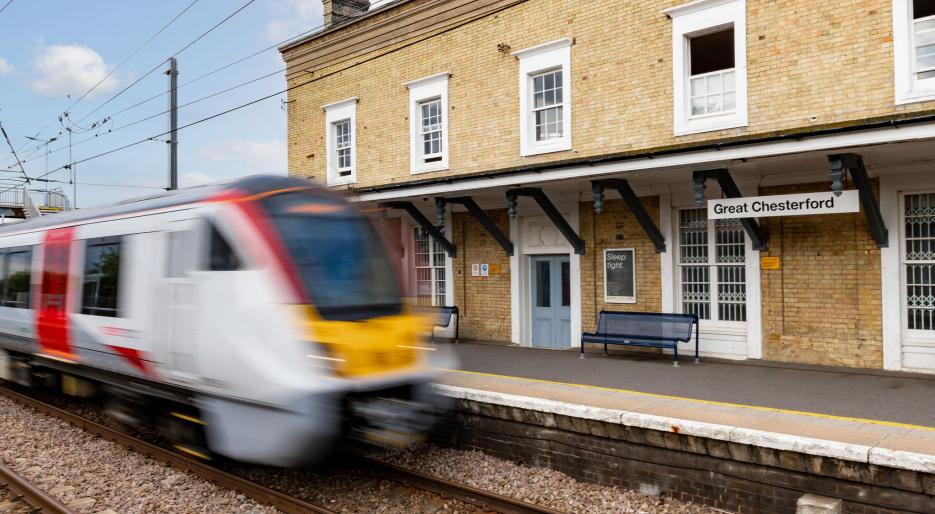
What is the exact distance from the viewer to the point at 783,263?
34.2 feet

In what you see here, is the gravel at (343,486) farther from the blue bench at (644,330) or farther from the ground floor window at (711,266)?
the ground floor window at (711,266)

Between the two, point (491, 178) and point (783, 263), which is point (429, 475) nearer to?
point (491, 178)

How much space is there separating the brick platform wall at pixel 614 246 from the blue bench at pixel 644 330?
0.45 meters

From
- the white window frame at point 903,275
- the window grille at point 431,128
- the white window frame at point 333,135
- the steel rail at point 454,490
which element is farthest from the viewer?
the white window frame at point 333,135

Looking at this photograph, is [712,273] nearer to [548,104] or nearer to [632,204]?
[632,204]

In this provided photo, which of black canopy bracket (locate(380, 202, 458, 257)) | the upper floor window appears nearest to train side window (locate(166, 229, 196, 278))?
black canopy bracket (locate(380, 202, 458, 257))

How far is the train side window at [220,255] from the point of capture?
Answer: 20.2ft

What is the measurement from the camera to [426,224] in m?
14.8

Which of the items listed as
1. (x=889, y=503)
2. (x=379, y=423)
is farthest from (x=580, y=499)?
(x=889, y=503)

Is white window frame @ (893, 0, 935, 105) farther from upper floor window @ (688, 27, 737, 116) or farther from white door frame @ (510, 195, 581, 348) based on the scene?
white door frame @ (510, 195, 581, 348)

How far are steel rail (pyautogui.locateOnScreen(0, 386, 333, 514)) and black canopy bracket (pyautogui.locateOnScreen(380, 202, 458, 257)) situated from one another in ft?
22.7

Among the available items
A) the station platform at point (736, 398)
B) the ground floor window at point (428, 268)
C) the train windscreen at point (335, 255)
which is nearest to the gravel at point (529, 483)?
the station platform at point (736, 398)

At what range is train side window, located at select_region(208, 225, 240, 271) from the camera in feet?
20.2

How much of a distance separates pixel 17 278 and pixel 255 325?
6464 mm
